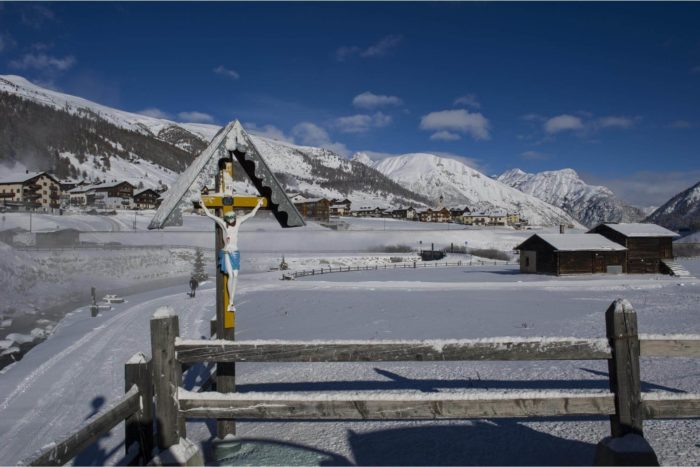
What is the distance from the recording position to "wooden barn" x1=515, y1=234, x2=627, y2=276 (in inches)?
1663

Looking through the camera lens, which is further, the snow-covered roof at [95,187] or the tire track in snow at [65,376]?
the snow-covered roof at [95,187]

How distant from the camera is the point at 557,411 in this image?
391 centimetres

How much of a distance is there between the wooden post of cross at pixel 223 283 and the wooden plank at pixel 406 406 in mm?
1683

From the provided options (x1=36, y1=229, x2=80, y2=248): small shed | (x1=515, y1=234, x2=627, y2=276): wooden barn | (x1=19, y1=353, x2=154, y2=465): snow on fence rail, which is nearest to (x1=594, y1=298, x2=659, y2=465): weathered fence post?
(x1=19, y1=353, x2=154, y2=465): snow on fence rail

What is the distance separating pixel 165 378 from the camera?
13.0ft

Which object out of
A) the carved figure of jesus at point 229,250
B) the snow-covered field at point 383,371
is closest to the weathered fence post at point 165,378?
the carved figure of jesus at point 229,250

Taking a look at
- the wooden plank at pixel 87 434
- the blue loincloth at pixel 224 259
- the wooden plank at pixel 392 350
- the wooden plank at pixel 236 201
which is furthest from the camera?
the wooden plank at pixel 236 201

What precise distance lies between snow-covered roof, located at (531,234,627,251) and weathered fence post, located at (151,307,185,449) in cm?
4386

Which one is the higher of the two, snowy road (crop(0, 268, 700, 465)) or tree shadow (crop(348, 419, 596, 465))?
tree shadow (crop(348, 419, 596, 465))

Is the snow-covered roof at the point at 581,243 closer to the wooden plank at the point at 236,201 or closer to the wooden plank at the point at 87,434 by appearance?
the wooden plank at the point at 236,201

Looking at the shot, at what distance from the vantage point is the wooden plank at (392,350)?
403 centimetres

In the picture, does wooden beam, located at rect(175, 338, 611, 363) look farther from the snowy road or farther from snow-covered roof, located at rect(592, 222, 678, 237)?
snow-covered roof, located at rect(592, 222, 678, 237)

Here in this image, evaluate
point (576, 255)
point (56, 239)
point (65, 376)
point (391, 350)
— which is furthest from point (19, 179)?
point (391, 350)

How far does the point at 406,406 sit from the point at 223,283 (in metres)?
3.09
